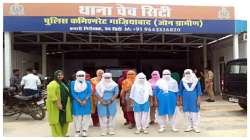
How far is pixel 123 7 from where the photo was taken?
13594 millimetres

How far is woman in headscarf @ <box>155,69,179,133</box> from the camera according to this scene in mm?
8547

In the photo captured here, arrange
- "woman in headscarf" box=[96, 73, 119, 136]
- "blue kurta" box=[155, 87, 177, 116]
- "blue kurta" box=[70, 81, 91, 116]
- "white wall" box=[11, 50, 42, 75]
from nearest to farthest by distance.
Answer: "blue kurta" box=[70, 81, 91, 116] < "woman in headscarf" box=[96, 73, 119, 136] < "blue kurta" box=[155, 87, 177, 116] < "white wall" box=[11, 50, 42, 75]

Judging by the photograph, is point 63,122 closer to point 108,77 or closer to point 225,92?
point 108,77

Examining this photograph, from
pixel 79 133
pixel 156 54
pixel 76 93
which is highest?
pixel 156 54

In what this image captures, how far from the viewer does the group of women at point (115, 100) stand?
779cm

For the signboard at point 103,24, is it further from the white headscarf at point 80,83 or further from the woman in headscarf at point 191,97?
the white headscarf at point 80,83

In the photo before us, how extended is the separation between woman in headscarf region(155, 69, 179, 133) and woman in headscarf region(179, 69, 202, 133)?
224 millimetres

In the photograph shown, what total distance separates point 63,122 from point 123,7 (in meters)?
6.72

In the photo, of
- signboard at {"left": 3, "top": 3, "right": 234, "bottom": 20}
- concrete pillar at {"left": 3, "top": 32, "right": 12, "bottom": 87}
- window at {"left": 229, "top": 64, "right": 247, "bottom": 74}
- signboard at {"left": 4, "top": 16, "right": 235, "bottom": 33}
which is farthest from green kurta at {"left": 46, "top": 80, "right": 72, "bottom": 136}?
signboard at {"left": 3, "top": 3, "right": 234, "bottom": 20}

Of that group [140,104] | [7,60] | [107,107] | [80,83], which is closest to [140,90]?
[140,104]

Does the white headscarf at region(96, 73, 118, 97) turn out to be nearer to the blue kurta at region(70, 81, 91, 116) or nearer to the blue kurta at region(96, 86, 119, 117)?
the blue kurta at region(96, 86, 119, 117)

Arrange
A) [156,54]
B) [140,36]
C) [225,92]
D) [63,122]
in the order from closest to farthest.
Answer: [63,122]
[225,92]
[140,36]
[156,54]

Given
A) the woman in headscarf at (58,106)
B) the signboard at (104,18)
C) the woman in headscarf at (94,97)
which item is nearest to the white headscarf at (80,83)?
the woman in headscarf at (58,106)

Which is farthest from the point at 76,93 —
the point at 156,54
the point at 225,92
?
the point at 156,54
